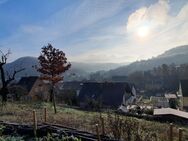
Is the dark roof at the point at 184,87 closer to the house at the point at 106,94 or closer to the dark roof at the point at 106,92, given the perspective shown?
the house at the point at 106,94

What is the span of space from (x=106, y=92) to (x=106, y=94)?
0.53 meters

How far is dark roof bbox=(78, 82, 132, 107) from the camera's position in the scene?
55.6 meters

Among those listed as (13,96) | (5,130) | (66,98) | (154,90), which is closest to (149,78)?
(154,90)

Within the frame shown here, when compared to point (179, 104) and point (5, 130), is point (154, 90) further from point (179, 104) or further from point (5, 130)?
point (5, 130)

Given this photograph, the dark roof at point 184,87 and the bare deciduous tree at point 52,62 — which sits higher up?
the bare deciduous tree at point 52,62

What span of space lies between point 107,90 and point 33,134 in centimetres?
4456

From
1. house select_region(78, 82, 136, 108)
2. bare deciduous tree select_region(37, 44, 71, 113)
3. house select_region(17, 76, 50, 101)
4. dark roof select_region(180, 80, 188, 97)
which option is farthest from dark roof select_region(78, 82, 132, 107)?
bare deciduous tree select_region(37, 44, 71, 113)

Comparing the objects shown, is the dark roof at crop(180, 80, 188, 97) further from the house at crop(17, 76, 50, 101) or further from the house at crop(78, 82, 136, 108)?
the house at crop(17, 76, 50, 101)

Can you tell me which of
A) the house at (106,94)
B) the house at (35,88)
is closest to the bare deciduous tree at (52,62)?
the house at (106,94)

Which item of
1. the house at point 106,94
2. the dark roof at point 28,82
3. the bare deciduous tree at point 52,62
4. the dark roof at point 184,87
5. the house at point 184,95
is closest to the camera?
the bare deciduous tree at point 52,62

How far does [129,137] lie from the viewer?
1141cm

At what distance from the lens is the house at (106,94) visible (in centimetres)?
5516

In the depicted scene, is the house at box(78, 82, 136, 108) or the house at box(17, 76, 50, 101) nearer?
the house at box(78, 82, 136, 108)

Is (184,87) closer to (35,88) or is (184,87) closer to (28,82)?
(35,88)
